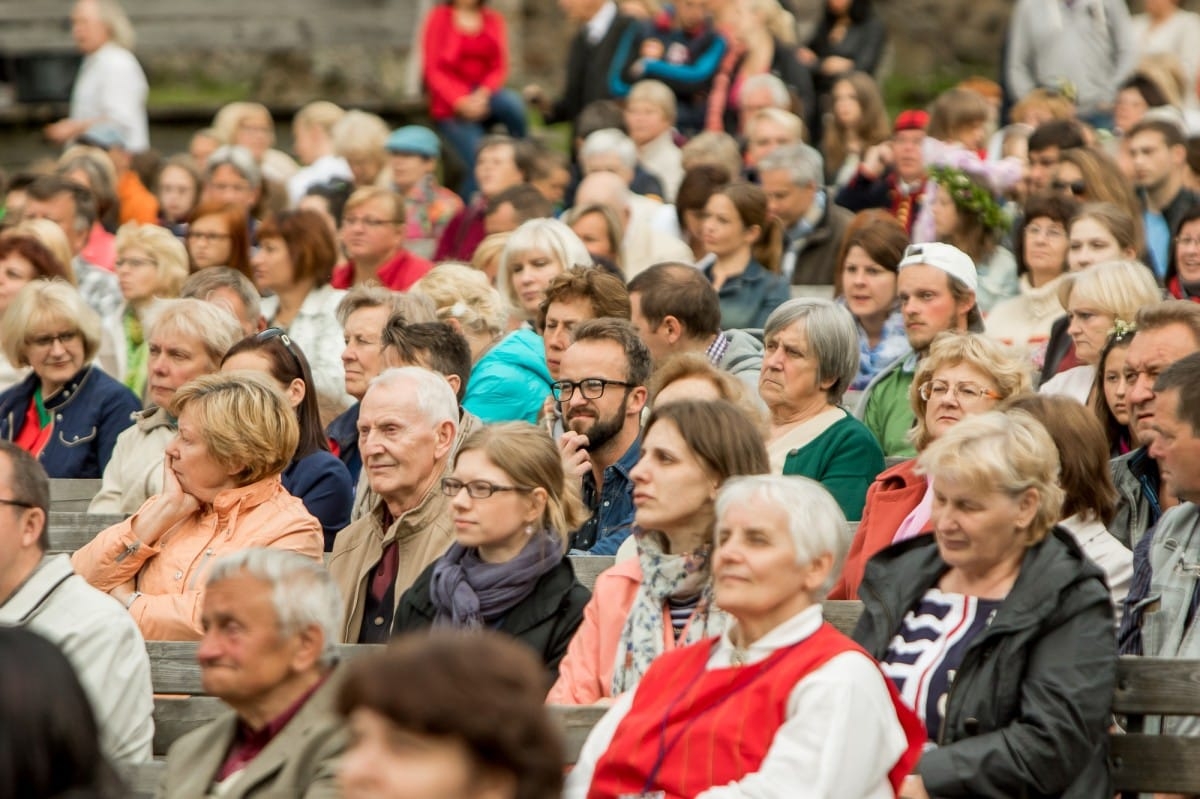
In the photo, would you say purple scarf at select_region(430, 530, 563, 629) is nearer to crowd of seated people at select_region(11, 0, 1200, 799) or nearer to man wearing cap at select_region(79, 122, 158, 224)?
crowd of seated people at select_region(11, 0, 1200, 799)

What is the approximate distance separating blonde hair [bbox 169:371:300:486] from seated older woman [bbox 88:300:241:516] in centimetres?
139

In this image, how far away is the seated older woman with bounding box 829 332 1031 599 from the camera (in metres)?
6.78

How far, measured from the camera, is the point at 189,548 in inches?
274

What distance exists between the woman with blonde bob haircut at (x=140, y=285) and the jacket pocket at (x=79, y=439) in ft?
5.14

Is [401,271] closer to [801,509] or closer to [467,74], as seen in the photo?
[467,74]

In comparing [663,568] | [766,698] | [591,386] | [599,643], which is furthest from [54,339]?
[766,698]

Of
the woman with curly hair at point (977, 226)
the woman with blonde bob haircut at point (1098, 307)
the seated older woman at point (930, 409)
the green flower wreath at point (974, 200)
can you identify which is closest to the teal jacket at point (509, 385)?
the seated older woman at point (930, 409)

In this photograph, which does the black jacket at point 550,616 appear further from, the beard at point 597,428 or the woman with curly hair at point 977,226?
the woman with curly hair at point 977,226

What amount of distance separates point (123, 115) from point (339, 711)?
44.6 ft

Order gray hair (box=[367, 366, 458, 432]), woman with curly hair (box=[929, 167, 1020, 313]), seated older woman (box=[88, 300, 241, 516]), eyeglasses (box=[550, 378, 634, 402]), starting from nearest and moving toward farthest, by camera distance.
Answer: gray hair (box=[367, 366, 458, 432]) → eyeglasses (box=[550, 378, 634, 402]) → seated older woman (box=[88, 300, 241, 516]) → woman with curly hair (box=[929, 167, 1020, 313])

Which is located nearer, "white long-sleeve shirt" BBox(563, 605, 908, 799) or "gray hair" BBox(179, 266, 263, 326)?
"white long-sleeve shirt" BBox(563, 605, 908, 799)

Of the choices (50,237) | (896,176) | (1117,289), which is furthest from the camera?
(896,176)

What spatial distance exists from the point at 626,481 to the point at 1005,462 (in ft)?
6.30

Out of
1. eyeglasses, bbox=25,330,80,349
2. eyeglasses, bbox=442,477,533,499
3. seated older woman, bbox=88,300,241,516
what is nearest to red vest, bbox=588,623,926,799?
eyeglasses, bbox=442,477,533,499
